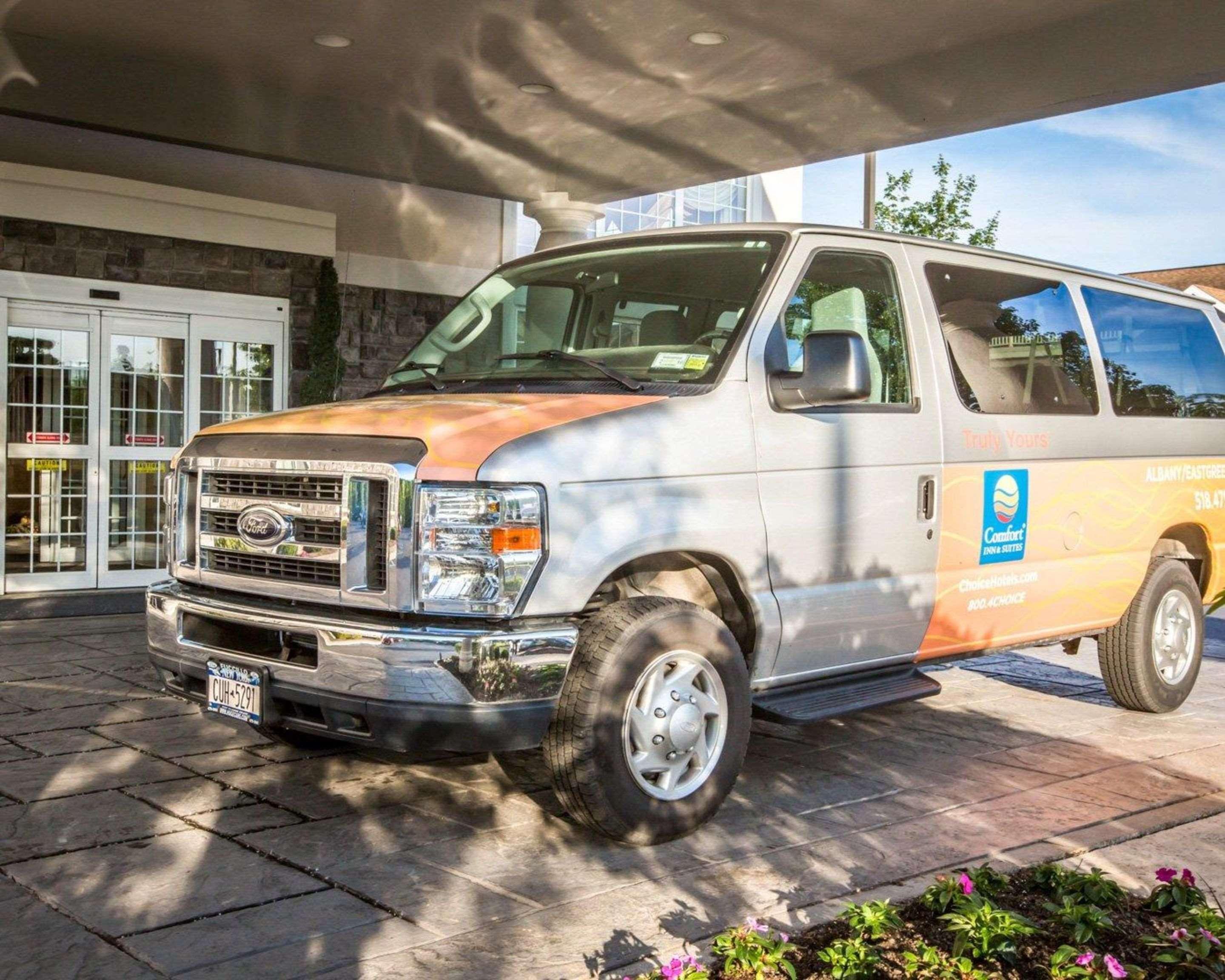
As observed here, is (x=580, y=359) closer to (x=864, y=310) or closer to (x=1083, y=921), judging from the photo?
(x=864, y=310)

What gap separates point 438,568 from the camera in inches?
164

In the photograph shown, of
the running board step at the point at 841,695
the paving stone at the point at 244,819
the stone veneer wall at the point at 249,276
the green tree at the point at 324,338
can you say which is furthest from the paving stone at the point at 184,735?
the green tree at the point at 324,338

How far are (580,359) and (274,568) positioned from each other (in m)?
1.41

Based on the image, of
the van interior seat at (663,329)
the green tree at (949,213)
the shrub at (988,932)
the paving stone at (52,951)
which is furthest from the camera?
the green tree at (949,213)

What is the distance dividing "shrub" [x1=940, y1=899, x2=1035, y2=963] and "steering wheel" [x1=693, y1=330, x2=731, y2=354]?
237cm

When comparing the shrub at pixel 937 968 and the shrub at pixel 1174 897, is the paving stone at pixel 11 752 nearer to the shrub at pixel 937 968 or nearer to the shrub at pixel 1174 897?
the shrub at pixel 937 968

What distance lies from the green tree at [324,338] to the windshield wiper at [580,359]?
26.4ft

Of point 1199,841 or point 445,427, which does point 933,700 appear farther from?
point 445,427

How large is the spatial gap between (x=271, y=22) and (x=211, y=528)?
6.07 meters

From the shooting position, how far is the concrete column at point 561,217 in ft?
48.1

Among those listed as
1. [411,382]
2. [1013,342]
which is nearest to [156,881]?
[411,382]

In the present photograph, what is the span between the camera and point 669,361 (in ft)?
16.6

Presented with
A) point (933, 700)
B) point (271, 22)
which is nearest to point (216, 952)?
point (933, 700)

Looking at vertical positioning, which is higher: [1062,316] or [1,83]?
[1,83]
